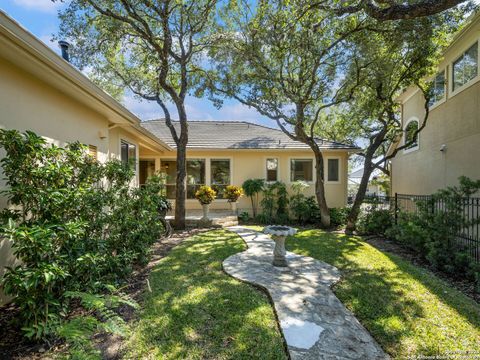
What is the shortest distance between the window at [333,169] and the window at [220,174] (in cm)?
542

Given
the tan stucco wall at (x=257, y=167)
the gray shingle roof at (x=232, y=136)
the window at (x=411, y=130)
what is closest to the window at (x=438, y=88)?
the window at (x=411, y=130)

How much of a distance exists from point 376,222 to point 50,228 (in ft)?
34.1

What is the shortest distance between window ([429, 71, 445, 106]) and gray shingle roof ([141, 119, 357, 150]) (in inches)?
154

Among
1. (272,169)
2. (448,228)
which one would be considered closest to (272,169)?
(272,169)

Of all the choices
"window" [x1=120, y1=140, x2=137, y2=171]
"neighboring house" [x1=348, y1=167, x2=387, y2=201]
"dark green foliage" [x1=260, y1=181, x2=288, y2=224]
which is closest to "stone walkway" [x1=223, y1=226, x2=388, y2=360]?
"window" [x1=120, y1=140, x2=137, y2=171]

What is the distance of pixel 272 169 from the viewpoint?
14422 millimetres

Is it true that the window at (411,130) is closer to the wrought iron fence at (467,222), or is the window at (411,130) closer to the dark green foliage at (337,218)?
the dark green foliage at (337,218)

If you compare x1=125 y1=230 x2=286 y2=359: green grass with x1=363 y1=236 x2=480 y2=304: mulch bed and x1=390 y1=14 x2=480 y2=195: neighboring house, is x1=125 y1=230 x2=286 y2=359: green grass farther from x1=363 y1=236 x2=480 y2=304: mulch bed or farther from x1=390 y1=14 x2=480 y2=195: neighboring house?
x1=390 y1=14 x2=480 y2=195: neighboring house

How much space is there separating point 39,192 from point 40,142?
62cm

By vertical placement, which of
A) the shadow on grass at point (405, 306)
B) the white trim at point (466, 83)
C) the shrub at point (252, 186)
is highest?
the white trim at point (466, 83)

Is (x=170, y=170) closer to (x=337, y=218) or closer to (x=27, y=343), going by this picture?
(x=337, y=218)

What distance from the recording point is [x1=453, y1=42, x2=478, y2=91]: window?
809cm

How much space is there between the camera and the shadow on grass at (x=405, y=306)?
3.30 metres

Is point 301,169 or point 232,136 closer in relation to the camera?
point 301,169
